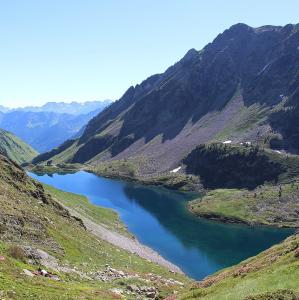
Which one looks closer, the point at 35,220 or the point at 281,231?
the point at 35,220

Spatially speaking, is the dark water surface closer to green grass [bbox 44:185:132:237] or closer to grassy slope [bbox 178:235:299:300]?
green grass [bbox 44:185:132:237]

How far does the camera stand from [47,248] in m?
69.1

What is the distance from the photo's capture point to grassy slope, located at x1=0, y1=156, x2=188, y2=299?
1743 inches

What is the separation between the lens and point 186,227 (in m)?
182

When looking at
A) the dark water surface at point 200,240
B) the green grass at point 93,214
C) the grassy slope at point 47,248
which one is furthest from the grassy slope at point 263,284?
the green grass at point 93,214

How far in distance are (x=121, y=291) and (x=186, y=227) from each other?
419ft

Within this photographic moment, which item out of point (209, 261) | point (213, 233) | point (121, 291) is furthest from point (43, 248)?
point (213, 233)

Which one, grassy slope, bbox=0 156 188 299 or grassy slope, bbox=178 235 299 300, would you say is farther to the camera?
grassy slope, bbox=0 156 188 299

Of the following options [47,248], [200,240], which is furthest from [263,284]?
[200,240]

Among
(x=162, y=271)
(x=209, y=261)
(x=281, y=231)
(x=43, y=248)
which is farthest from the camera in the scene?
(x=281, y=231)

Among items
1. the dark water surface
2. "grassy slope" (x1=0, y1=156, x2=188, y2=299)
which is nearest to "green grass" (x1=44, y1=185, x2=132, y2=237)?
the dark water surface

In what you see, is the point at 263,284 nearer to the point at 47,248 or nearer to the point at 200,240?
the point at 47,248

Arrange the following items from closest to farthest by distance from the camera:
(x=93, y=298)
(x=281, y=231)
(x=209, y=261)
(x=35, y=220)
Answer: (x=93, y=298) < (x=35, y=220) < (x=209, y=261) < (x=281, y=231)

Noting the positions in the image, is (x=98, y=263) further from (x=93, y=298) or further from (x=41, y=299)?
(x=41, y=299)
